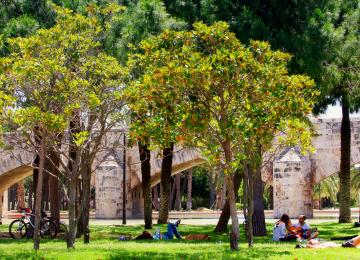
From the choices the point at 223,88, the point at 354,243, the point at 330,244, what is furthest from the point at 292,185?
the point at 223,88

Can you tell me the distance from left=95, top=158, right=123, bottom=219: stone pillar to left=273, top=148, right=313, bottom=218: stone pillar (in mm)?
7215

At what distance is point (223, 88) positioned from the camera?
1152 cm

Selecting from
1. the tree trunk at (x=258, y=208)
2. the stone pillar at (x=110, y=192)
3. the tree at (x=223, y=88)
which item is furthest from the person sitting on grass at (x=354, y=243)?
the stone pillar at (x=110, y=192)

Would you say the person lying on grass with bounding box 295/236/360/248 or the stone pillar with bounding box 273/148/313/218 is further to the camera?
the stone pillar with bounding box 273/148/313/218

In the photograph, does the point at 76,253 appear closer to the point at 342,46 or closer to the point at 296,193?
the point at 342,46

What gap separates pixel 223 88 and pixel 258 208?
18.7 feet

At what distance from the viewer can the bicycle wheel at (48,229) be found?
17141 millimetres

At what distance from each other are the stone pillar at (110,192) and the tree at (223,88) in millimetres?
18693

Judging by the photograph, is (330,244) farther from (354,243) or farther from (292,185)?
(292,185)

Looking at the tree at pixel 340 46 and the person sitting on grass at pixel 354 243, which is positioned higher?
the tree at pixel 340 46

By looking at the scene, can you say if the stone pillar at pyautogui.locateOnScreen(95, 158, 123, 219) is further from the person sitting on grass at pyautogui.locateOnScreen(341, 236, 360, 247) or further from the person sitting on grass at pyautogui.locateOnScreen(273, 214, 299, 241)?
the person sitting on grass at pyautogui.locateOnScreen(341, 236, 360, 247)

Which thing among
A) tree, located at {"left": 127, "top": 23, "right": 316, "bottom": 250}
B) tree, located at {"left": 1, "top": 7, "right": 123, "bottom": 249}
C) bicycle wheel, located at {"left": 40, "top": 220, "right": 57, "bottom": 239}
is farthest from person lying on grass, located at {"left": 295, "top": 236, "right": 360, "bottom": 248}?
bicycle wheel, located at {"left": 40, "top": 220, "right": 57, "bottom": 239}

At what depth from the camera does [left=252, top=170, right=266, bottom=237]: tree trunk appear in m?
16.3

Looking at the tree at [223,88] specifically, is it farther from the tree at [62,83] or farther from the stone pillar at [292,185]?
the stone pillar at [292,185]
